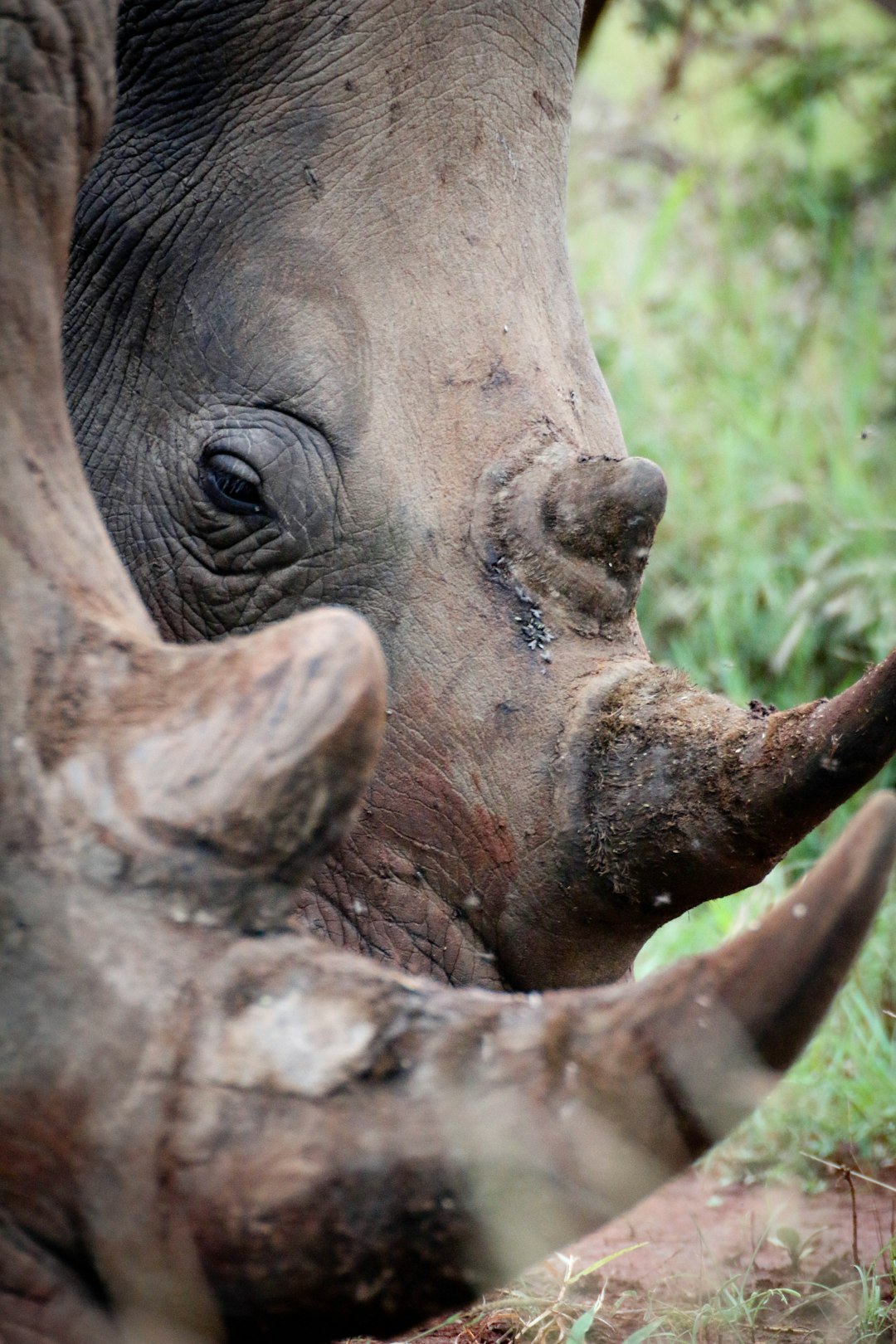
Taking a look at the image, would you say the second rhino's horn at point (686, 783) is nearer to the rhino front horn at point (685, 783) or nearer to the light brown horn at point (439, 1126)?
the rhino front horn at point (685, 783)

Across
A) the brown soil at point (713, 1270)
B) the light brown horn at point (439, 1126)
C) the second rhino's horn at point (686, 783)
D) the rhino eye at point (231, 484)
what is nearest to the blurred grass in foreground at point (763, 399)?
the brown soil at point (713, 1270)

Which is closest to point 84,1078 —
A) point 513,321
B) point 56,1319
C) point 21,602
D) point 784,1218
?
point 56,1319

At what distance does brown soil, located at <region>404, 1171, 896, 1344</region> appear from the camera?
273 cm

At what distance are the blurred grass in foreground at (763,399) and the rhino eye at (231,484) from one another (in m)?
1.32

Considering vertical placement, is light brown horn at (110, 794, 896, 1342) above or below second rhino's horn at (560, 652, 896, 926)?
below

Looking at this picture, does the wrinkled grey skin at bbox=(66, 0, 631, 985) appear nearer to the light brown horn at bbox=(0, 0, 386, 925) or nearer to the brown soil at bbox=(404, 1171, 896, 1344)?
the brown soil at bbox=(404, 1171, 896, 1344)

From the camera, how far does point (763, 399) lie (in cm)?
645

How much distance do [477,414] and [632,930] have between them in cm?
83

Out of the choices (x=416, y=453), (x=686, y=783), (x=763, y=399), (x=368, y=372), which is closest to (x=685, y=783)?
(x=686, y=783)

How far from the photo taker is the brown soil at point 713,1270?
2.73 metres

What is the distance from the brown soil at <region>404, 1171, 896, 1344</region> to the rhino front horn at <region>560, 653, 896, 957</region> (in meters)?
0.62

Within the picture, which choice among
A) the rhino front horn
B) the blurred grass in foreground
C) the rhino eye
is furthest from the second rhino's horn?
the blurred grass in foreground

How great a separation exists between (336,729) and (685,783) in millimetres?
969

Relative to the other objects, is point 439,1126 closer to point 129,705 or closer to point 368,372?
point 129,705
